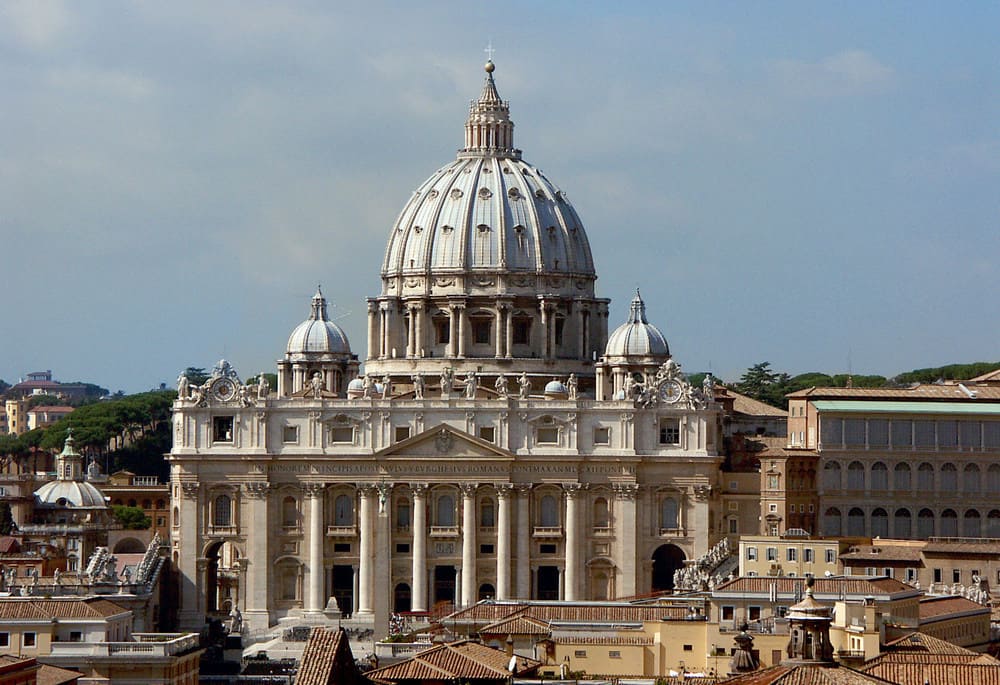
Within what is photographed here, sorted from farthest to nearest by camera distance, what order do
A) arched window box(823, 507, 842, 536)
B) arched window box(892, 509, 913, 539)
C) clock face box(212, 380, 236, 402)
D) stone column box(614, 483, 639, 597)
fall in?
clock face box(212, 380, 236, 402), stone column box(614, 483, 639, 597), arched window box(823, 507, 842, 536), arched window box(892, 509, 913, 539)

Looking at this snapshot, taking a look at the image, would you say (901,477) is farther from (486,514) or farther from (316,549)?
(316,549)

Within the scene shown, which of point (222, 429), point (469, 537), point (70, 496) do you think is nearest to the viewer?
point (469, 537)

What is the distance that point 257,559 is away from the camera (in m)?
173

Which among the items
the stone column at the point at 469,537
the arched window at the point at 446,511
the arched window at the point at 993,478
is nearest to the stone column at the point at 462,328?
the arched window at the point at 446,511

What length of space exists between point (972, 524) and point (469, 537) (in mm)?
26275

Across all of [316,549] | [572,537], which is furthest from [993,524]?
[316,549]

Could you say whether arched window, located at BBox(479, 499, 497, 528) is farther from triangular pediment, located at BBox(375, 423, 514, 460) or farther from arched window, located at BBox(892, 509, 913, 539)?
arched window, located at BBox(892, 509, 913, 539)

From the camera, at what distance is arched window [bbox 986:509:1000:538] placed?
165875mm

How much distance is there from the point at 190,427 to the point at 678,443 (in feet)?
84.5

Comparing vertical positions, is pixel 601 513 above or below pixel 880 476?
below

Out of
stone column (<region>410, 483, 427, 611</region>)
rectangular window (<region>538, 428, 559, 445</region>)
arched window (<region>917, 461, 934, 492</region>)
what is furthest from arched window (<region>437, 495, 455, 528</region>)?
arched window (<region>917, 461, 934, 492</region>)

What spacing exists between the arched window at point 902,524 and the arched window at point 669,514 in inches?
511

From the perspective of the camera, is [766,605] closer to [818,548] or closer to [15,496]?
[818,548]

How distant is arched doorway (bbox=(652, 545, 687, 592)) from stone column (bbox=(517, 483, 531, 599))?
21.7ft
